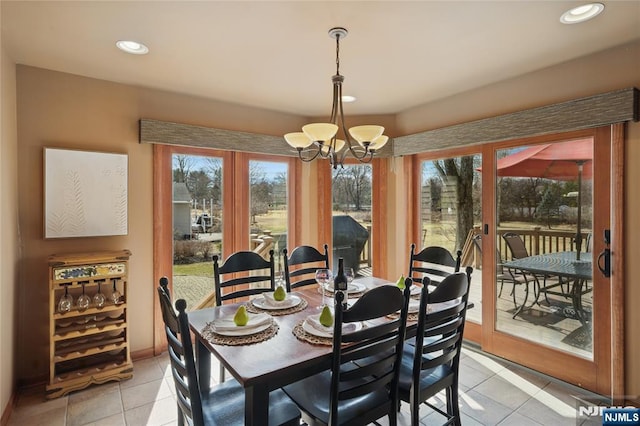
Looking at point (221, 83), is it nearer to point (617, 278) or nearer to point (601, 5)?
point (601, 5)

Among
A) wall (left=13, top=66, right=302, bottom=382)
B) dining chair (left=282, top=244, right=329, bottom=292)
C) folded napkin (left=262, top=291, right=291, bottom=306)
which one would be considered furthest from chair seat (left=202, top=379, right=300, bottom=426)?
wall (left=13, top=66, right=302, bottom=382)

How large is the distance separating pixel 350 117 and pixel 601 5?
254 centimetres

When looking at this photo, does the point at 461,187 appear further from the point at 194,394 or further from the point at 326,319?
the point at 194,394

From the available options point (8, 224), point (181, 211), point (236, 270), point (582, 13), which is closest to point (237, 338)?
point (236, 270)

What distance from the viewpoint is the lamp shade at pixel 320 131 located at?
199 cm

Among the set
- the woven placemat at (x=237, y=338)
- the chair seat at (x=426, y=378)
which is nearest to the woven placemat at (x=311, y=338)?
the woven placemat at (x=237, y=338)

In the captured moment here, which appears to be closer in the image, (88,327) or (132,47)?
(132,47)

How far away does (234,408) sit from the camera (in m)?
1.65

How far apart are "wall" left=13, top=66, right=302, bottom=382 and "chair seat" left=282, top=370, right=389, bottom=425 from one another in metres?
2.11

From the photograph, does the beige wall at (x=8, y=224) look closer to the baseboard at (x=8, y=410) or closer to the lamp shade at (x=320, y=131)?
the baseboard at (x=8, y=410)

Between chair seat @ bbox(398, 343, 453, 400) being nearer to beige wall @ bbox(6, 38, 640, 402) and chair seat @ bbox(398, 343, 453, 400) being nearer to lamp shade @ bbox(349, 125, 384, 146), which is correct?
lamp shade @ bbox(349, 125, 384, 146)

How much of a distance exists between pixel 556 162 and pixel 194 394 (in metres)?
3.10

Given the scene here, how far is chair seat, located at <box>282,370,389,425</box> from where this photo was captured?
1.60 m

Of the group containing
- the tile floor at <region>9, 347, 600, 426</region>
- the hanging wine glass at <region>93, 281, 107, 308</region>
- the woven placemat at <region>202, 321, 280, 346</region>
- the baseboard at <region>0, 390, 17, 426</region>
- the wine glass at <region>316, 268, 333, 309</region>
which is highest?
the wine glass at <region>316, 268, 333, 309</region>
